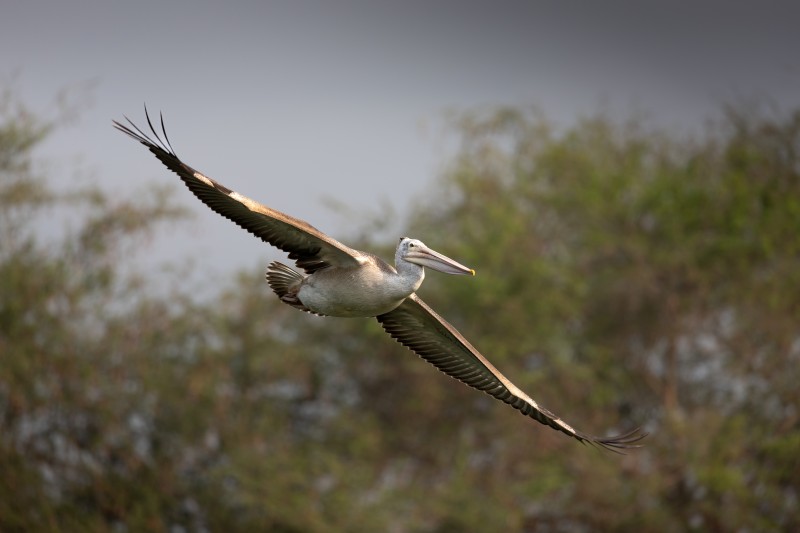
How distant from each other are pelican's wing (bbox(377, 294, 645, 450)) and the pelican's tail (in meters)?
0.96

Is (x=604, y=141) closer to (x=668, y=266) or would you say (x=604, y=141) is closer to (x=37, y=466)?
(x=668, y=266)

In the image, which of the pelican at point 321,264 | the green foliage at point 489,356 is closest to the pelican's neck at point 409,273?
the pelican at point 321,264

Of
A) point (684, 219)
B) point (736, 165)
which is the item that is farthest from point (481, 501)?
point (736, 165)

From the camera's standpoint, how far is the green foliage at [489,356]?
84.2 ft

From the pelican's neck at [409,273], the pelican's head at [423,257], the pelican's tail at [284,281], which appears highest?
the pelican's head at [423,257]

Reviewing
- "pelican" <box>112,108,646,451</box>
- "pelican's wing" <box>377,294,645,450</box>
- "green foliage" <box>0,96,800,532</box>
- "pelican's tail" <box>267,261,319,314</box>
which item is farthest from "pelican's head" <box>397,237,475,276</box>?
"green foliage" <box>0,96,800,532</box>

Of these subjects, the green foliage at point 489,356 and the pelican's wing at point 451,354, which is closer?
the pelican's wing at point 451,354

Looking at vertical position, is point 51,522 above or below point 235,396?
below

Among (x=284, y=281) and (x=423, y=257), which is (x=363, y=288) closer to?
(x=423, y=257)

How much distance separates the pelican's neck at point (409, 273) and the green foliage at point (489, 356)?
51.8 ft

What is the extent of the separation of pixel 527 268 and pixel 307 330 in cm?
460

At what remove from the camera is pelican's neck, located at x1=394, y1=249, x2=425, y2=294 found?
32.8ft

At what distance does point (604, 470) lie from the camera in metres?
26.1

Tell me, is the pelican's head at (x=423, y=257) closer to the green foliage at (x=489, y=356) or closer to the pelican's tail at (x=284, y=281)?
the pelican's tail at (x=284, y=281)
